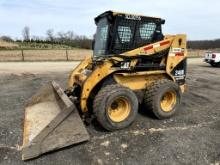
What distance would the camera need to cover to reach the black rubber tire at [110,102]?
17.6ft

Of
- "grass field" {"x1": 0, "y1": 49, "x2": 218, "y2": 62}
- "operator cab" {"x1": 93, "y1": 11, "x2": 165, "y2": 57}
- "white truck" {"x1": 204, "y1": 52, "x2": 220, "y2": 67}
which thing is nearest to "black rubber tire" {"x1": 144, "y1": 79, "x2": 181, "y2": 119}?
"operator cab" {"x1": 93, "y1": 11, "x2": 165, "y2": 57}

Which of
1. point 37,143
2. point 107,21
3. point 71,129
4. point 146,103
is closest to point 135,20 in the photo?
point 107,21

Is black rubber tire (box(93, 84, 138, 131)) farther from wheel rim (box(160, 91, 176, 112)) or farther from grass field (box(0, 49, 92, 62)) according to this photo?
grass field (box(0, 49, 92, 62))

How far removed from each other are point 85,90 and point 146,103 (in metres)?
1.47

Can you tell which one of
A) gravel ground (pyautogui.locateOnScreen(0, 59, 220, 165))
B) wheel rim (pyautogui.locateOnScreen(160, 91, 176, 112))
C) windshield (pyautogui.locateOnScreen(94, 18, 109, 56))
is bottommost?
gravel ground (pyautogui.locateOnScreen(0, 59, 220, 165))

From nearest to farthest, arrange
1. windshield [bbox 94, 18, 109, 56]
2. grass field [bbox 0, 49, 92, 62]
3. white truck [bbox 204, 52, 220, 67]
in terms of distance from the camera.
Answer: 1. windshield [bbox 94, 18, 109, 56]
2. white truck [bbox 204, 52, 220, 67]
3. grass field [bbox 0, 49, 92, 62]

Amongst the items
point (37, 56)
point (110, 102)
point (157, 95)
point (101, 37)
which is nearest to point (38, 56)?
point (37, 56)

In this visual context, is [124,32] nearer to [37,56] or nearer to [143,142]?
[143,142]

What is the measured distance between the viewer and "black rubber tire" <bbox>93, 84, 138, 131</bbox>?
17.6 ft

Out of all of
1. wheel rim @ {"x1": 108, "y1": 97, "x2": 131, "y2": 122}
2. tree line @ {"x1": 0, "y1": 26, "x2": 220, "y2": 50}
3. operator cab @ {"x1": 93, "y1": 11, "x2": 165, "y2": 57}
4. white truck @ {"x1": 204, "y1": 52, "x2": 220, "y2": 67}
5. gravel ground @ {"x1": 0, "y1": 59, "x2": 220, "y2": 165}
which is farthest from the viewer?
tree line @ {"x1": 0, "y1": 26, "x2": 220, "y2": 50}

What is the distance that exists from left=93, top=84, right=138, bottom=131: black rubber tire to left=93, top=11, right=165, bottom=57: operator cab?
3.31ft

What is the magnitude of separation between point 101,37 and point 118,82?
1233mm

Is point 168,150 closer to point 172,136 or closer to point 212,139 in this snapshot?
point 172,136

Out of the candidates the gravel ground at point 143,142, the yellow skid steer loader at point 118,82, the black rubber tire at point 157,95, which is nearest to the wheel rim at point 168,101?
the yellow skid steer loader at point 118,82
